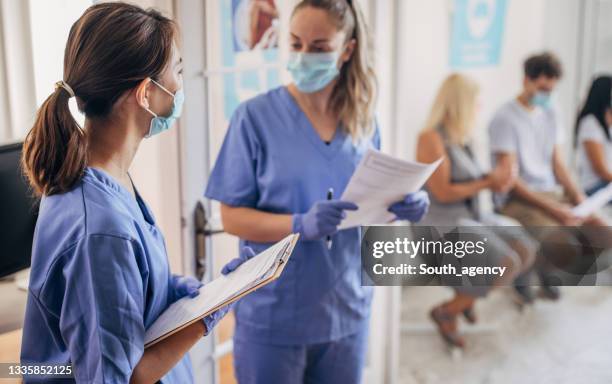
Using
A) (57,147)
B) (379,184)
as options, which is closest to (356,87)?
(379,184)

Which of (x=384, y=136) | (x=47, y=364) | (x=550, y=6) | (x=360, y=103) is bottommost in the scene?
(x=47, y=364)

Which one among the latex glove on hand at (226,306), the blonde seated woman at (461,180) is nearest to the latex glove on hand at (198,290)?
the latex glove on hand at (226,306)

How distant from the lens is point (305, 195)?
49.6 inches

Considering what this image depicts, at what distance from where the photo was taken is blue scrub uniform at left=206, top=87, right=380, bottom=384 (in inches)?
49.3

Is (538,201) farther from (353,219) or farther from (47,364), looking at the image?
(47,364)

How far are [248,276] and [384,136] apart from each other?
3.60 feet

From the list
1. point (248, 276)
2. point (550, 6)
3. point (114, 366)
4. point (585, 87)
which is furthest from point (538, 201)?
point (114, 366)

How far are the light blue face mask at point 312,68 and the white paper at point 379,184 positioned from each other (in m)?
0.24

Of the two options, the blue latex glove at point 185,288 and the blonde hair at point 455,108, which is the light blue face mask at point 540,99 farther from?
the blue latex glove at point 185,288

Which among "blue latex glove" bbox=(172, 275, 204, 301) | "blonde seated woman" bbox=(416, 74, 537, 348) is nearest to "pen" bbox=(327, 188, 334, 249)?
"blue latex glove" bbox=(172, 275, 204, 301)

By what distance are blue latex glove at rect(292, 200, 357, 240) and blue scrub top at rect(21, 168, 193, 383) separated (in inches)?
17.4

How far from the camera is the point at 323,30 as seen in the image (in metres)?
1.25

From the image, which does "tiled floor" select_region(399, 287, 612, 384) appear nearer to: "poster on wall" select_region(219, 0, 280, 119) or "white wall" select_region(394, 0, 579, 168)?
"white wall" select_region(394, 0, 579, 168)

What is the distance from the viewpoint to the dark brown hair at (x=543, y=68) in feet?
7.79
